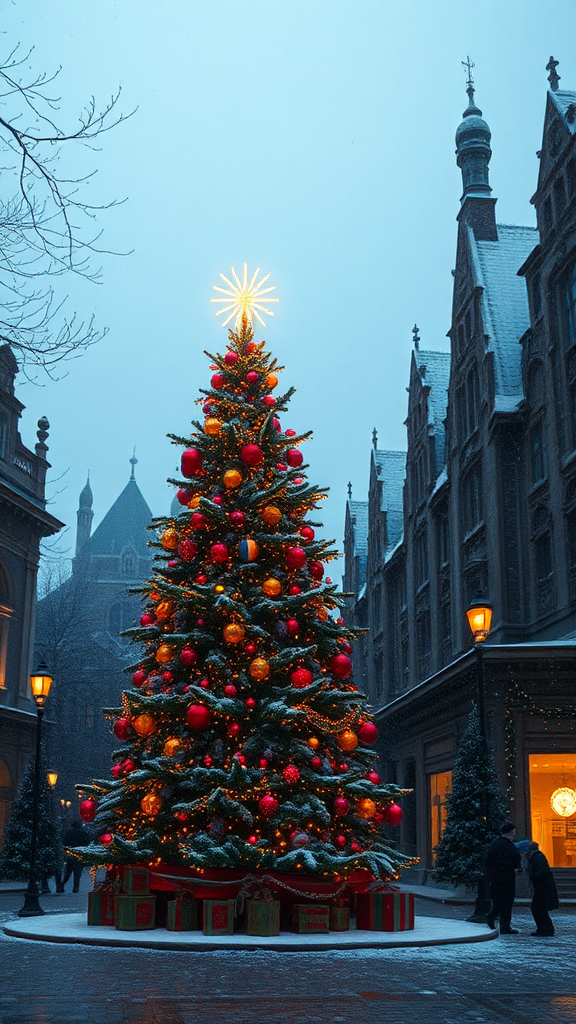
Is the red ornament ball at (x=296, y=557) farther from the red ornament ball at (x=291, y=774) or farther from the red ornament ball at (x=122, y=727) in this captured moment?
the red ornament ball at (x=122, y=727)

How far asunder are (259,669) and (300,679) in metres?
0.56

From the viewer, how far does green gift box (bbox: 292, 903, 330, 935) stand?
42.7 feet

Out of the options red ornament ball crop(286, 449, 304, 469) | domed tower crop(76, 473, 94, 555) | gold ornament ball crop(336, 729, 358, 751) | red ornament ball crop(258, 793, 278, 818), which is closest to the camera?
red ornament ball crop(258, 793, 278, 818)

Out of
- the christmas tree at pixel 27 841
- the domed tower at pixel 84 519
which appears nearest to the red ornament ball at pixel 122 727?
the christmas tree at pixel 27 841

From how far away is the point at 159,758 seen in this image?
537 inches

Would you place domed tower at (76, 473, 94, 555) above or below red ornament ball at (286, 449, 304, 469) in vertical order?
above

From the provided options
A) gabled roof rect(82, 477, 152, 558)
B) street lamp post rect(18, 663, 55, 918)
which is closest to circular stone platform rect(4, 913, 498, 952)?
street lamp post rect(18, 663, 55, 918)

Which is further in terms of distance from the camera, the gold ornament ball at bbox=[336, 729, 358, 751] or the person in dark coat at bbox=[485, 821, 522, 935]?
the person in dark coat at bbox=[485, 821, 522, 935]

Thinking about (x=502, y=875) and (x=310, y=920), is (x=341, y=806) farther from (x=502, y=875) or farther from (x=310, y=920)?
(x=502, y=875)

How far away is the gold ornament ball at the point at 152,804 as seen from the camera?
44.4 ft

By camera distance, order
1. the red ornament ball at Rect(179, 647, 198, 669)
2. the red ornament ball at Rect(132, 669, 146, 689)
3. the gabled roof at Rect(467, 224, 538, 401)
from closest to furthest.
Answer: the red ornament ball at Rect(179, 647, 198, 669) < the red ornament ball at Rect(132, 669, 146, 689) < the gabled roof at Rect(467, 224, 538, 401)

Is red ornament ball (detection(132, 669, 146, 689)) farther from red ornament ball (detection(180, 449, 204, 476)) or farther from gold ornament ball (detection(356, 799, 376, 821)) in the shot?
gold ornament ball (detection(356, 799, 376, 821))

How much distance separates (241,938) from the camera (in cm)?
1240

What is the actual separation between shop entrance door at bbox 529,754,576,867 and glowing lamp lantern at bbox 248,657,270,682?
1362cm
